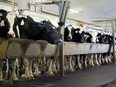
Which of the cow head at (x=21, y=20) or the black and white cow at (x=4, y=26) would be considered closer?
the black and white cow at (x=4, y=26)

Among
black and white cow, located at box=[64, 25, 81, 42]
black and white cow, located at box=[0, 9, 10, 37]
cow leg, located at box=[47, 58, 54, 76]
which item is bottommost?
cow leg, located at box=[47, 58, 54, 76]

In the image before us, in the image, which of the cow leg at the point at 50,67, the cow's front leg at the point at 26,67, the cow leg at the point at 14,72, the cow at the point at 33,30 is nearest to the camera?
the cow leg at the point at 14,72

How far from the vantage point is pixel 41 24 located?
6.98 meters

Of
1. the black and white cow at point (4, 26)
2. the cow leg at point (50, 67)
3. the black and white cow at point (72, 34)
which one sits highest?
the black and white cow at point (4, 26)

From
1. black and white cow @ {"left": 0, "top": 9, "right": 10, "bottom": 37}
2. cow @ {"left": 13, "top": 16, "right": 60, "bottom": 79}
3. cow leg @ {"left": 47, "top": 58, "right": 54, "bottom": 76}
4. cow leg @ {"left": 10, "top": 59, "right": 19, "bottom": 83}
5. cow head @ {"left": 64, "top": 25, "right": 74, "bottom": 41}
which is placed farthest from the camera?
cow head @ {"left": 64, "top": 25, "right": 74, "bottom": 41}

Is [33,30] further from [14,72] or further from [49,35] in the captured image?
[14,72]

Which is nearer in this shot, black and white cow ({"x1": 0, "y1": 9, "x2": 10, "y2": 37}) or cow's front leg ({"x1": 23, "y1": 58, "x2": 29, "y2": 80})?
black and white cow ({"x1": 0, "y1": 9, "x2": 10, "y2": 37})

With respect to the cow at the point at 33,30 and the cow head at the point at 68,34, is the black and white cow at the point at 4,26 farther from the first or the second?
the cow head at the point at 68,34

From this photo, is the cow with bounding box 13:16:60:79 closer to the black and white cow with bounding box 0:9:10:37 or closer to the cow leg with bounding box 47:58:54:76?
the black and white cow with bounding box 0:9:10:37

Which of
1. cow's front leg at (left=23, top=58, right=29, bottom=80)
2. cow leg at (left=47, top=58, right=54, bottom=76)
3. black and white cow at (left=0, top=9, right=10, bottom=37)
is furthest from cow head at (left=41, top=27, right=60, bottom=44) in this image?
black and white cow at (left=0, top=9, right=10, bottom=37)

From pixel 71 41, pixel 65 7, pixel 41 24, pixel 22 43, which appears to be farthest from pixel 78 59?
pixel 22 43

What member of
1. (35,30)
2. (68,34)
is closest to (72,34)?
(68,34)

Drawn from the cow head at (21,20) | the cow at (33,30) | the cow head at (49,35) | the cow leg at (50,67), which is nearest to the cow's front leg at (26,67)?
the cow at (33,30)

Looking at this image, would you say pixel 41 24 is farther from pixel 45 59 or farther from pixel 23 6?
pixel 45 59
